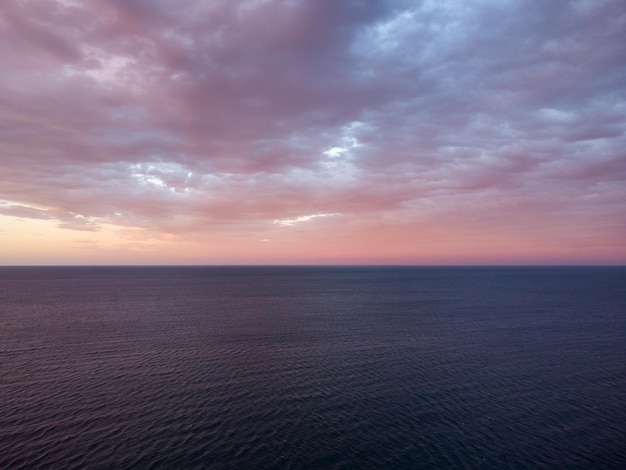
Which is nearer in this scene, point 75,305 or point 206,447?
point 206,447

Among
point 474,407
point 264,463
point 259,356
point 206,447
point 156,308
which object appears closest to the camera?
point 264,463

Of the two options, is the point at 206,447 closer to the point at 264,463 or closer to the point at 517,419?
the point at 264,463

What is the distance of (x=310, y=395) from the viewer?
1912 inches

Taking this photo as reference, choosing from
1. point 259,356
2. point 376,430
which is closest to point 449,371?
point 376,430

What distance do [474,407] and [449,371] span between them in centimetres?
1371

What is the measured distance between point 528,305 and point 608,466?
118 meters

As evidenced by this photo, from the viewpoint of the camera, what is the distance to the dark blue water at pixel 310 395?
34.7m

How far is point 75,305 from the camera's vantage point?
433 feet

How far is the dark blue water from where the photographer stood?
3472 cm

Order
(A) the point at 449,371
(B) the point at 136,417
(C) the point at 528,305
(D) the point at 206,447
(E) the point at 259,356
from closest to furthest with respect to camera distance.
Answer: (D) the point at 206,447 < (B) the point at 136,417 < (A) the point at 449,371 < (E) the point at 259,356 < (C) the point at 528,305

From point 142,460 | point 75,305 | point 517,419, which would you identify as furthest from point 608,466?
point 75,305

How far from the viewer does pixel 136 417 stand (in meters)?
41.4

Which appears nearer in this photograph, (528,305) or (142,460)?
(142,460)

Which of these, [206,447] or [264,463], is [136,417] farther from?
[264,463]
